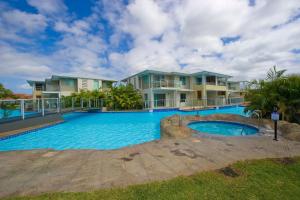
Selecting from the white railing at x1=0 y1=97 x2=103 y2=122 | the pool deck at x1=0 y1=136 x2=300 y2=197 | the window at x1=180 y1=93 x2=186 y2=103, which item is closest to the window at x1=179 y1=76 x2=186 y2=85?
the window at x1=180 y1=93 x2=186 y2=103

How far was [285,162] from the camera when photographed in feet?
11.9

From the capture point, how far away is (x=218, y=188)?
8.46 feet

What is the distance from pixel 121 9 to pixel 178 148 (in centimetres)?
1061

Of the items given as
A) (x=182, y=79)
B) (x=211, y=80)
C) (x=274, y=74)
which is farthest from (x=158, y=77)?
(x=274, y=74)

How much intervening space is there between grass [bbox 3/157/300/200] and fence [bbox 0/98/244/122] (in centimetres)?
936

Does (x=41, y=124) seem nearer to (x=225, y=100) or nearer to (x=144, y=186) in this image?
(x=144, y=186)

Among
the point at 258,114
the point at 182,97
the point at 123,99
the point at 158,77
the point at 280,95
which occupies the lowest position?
the point at 258,114

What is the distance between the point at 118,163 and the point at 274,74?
11374 millimetres

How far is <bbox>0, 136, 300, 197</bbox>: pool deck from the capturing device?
9.44 feet

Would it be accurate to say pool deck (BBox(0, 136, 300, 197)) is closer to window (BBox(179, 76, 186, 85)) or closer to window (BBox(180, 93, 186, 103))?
window (BBox(180, 93, 186, 103))

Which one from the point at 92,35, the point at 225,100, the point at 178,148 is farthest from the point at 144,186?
the point at 225,100

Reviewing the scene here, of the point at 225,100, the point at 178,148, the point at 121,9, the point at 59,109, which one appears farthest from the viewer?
the point at 225,100

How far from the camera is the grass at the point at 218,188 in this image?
2.38m

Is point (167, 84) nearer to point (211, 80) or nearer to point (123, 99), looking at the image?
point (123, 99)
